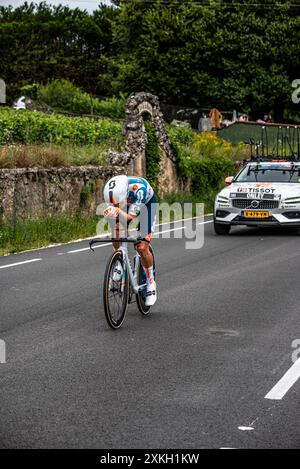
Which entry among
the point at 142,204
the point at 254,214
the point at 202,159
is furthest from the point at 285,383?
the point at 202,159

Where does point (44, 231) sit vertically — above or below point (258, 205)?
A: below

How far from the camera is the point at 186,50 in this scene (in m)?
66.4

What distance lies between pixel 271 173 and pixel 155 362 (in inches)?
577

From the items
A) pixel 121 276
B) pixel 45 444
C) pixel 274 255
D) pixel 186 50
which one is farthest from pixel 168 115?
pixel 45 444

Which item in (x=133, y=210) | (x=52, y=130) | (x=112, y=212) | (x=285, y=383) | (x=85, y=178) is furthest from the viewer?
(x=52, y=130)

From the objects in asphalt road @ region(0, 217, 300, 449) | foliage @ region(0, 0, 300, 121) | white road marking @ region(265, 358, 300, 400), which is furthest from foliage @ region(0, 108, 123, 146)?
foliage @ region(0, 0, 300, 121)

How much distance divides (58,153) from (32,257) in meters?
6.69

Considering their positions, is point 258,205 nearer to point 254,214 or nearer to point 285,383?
point 254,214

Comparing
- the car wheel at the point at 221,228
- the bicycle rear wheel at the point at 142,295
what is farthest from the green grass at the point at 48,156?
the bicycle rear wheel at the point at 142,295

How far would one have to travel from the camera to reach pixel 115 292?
408 inches

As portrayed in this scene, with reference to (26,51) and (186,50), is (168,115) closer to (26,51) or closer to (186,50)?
(186,50)

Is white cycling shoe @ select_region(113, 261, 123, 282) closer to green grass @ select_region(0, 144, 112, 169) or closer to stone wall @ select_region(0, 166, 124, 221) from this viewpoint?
stone wall @ select_region(0, 166, 124, 221)

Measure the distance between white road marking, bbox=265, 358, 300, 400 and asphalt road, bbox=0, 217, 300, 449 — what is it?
0.11 ft

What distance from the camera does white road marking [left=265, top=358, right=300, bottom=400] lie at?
7.71 metres
